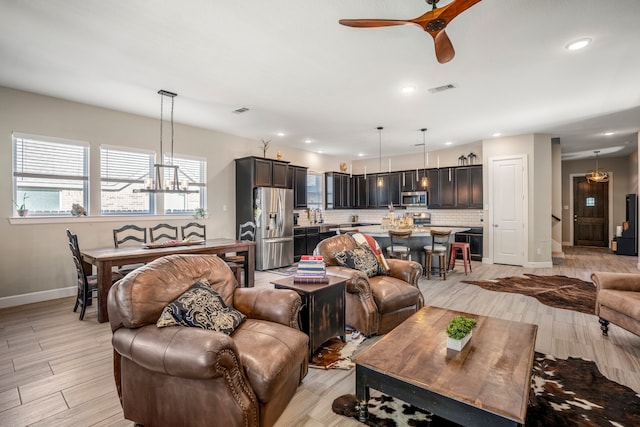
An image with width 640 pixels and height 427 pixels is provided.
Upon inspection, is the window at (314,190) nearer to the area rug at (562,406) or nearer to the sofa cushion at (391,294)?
the sofa cushion at (391,294)

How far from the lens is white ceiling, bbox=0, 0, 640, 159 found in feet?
8.63

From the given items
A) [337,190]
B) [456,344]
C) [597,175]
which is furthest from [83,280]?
[597,175]

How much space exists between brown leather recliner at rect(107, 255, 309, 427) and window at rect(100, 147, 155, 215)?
3.90 metres

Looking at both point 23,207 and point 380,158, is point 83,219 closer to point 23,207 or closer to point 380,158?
point 23,207

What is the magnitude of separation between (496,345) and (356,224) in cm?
776

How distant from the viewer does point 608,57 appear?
338 cm

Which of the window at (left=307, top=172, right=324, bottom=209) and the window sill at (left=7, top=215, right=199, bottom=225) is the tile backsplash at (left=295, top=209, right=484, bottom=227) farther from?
the window sill at (left=7, top=215, right=199, bottom=225)

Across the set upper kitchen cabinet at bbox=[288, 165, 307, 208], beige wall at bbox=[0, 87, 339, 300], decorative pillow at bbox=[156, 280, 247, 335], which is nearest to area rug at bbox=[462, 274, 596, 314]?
upper kitchen cabinet at bbox=[288, 165, 307, 208]

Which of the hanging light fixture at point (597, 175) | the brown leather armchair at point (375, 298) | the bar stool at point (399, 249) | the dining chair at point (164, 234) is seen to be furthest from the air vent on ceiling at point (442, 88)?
the hanging light fixture at point (597, 175)

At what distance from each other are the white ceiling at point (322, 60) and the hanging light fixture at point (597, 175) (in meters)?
4.61

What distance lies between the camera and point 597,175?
9.34m

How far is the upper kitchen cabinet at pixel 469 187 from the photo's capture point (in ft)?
24.9

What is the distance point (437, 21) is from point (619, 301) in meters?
2.97

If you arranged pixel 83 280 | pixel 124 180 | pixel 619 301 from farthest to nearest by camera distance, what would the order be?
pixel 124 180
pixel 83 280
pixel 619 301
